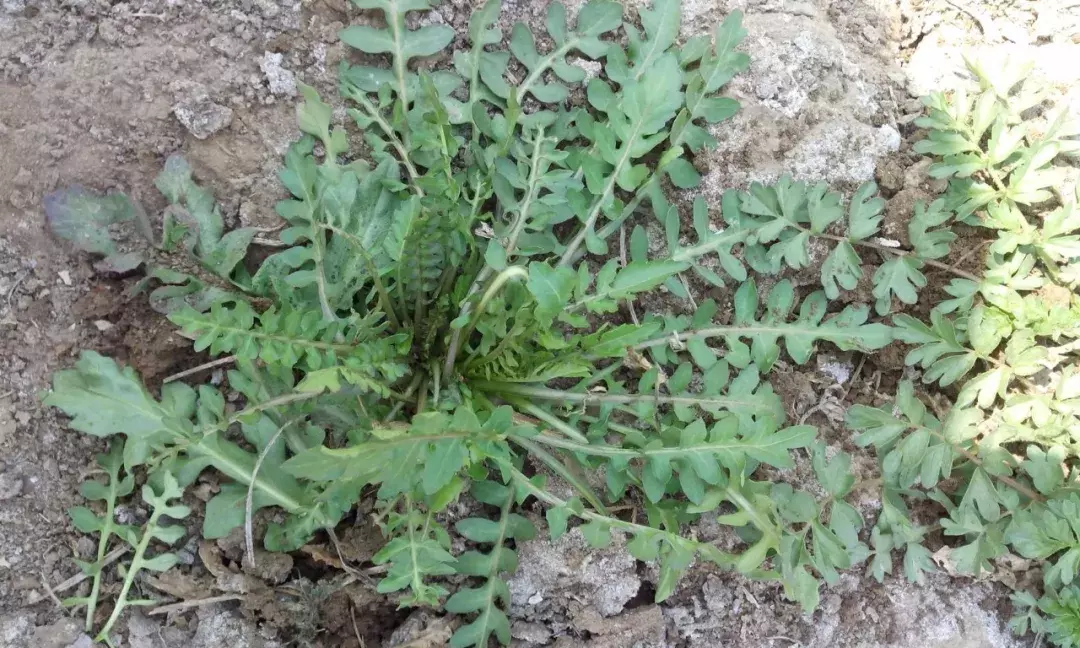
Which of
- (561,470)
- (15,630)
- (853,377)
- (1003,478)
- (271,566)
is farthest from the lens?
(853,377)

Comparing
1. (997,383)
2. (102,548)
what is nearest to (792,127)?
(997,383)

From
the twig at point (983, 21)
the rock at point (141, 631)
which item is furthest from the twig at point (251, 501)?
the twig at point (983, 21)

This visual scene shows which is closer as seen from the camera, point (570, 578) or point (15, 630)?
point (15, 630)

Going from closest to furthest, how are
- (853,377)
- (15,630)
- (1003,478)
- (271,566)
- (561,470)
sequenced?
(15,630), (271,566), (561,470), (1003,478), (853,377)

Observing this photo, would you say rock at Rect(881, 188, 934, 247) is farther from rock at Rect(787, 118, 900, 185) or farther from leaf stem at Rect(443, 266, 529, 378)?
leaf stem at Rect(443, 266, 529, 378)

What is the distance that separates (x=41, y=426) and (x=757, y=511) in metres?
1.88

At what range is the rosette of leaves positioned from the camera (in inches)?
76.0

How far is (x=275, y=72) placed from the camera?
7.27 ft

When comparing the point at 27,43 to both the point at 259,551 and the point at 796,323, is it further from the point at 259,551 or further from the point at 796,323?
the point at 796,323

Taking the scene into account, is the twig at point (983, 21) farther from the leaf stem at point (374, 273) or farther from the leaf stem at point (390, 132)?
the leaf stem at point (374, 273)

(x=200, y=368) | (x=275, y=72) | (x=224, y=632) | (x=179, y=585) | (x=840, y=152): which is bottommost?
(x=224, y=632)

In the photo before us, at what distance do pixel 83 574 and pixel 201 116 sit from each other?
125 centimetres

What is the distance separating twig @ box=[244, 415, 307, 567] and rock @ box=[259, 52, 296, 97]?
0.94 m

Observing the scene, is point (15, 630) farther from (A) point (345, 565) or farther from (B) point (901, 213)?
(B) point (901, 213)
